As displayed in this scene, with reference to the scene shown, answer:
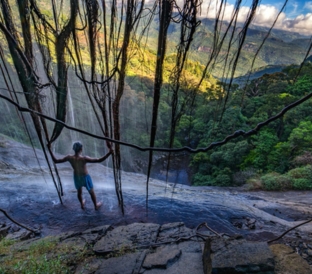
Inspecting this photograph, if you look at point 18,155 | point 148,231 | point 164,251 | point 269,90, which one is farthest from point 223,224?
point 269,90

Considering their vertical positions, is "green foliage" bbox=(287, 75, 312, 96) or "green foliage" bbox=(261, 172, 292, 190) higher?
"green foliage" bbox=(287, 75, 312, 96)

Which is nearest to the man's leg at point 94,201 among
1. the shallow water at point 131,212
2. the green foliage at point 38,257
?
the shallow water at point 131,212

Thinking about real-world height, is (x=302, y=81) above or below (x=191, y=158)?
above

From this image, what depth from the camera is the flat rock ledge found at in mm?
1730

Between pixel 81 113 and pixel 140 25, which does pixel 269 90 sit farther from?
pixel 140 25

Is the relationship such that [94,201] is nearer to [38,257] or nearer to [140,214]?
[140,214]

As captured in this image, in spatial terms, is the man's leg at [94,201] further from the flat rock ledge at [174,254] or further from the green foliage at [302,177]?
the green foliage at [302,177]

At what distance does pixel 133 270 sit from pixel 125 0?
231 centimetres

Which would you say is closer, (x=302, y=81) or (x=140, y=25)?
(x=140, y=25)

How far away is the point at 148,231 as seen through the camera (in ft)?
10.4

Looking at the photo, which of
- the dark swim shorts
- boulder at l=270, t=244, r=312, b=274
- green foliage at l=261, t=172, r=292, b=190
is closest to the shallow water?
the dark swim shorts

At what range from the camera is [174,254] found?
88.0 inches

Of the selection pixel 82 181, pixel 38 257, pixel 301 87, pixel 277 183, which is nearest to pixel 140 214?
pixel 82 181

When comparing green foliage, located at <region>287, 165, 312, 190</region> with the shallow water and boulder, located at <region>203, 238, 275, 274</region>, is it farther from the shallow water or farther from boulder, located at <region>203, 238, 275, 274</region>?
boulder, located at <region>203, 238, 275, 274</region>
